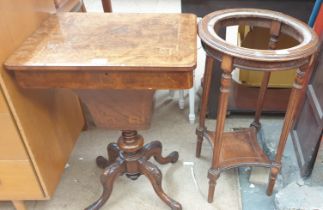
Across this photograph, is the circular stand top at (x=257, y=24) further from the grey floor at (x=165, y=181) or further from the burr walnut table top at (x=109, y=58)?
the grey floor at (x=165, y=181)

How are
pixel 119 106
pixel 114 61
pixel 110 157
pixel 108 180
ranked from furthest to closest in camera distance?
1. pixel 110 157
2. pixel 108 180
3. pixel 119 106
4. pixel 114 61

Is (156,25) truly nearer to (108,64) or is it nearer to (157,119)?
(108,64)

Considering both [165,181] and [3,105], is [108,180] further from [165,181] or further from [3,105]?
[3,105]

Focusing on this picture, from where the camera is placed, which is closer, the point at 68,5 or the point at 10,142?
the point at 10,142

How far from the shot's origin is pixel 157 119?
1.82 meters

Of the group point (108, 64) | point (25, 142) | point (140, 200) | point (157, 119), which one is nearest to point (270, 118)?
point (157, 119)

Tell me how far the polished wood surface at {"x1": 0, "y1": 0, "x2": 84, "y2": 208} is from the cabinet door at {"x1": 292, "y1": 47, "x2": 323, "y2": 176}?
108cm

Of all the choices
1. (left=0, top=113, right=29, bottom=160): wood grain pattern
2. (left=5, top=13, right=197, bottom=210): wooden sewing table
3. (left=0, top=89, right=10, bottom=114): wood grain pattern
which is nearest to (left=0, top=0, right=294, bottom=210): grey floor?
(left=5, top=13, right=197, bottom=210): wooden sewing table

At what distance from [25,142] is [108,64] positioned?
1.48 feet

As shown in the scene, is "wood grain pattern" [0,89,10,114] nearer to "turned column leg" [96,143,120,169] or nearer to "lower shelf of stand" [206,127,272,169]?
"turned column leg" [96,143,120,169]

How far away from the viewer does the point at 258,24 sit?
114 cm

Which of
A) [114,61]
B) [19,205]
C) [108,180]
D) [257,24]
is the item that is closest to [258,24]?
[257,24]

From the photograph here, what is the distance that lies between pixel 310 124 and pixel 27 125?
1.13 metres

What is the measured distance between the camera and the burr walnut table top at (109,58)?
0.87m
